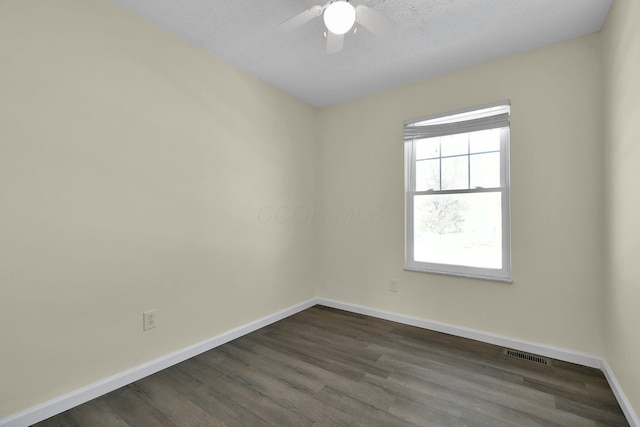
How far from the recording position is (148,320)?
213 cm

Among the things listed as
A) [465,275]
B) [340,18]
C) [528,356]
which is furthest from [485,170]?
[340,18]

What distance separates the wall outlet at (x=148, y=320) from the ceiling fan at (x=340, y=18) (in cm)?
217

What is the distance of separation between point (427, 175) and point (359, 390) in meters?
2.11

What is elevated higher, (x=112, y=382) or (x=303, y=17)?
(x=303, y=17)

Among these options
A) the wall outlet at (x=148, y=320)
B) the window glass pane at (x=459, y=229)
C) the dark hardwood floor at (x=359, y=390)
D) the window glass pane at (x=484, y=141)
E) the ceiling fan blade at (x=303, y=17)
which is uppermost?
the ceiling fan blade at (x=303, y=17)

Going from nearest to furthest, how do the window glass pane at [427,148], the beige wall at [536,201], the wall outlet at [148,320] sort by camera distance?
1. the wall outlet at [148,320]
2. the beige wall at [536,201]
3. the window glass pane at [427,148]

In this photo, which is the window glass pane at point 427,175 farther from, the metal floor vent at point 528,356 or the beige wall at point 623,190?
the metal floor vent at point 528,356

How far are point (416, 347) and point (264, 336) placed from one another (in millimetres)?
1414

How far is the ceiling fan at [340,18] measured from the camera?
1.54 metres

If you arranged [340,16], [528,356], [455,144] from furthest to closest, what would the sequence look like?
[455,144] → [528,356] → [340,16]

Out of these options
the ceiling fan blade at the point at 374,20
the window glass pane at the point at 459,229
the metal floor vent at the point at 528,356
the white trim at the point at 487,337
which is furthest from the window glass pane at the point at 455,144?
the metal floor vent at the point at 528,356

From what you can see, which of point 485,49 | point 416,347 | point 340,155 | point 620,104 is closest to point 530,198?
point 620,104

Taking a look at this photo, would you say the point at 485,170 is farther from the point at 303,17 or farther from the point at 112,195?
the point at 112,195

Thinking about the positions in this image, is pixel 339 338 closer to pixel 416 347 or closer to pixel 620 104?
pixel 416 347
